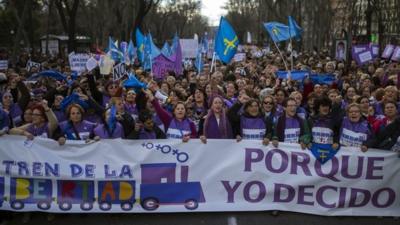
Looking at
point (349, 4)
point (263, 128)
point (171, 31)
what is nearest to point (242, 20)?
point (171, 31)

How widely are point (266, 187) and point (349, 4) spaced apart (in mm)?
30676

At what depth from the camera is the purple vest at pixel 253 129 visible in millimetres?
6805

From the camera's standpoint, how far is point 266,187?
6469mm

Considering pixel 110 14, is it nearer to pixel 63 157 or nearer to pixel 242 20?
pixel 63 157

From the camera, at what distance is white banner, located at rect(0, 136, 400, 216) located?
6.34 m

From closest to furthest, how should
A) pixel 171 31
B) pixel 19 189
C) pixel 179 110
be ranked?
1. pixel 19 189
2. pixel 179 110
3. pixel 171 31

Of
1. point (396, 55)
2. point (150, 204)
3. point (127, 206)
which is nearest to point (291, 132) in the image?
point (150, 204)

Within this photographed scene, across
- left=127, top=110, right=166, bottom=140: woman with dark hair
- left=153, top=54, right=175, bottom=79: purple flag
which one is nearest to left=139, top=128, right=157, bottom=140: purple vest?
left=127, top=110, right=166, bottom=140: woman with dark hair

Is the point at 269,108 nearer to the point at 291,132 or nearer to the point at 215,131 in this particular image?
the point at 291,132

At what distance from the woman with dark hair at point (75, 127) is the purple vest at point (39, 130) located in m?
0.19

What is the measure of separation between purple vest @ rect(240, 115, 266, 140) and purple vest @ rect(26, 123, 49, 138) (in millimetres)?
2544

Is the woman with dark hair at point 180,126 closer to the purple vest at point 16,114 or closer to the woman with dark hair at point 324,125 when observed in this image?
the woman with dark hair at point 324,125

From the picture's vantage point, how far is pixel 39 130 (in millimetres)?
6621

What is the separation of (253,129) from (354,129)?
1289 mm
